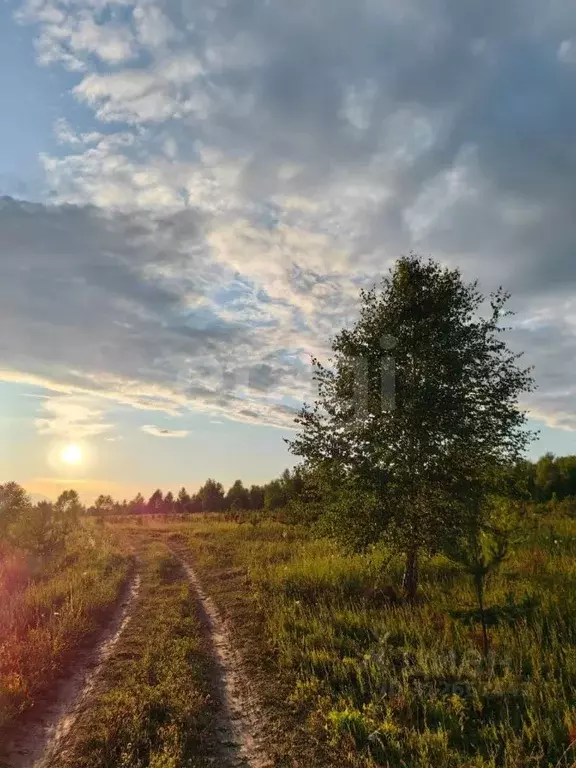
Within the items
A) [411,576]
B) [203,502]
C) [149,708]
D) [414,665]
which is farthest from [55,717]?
[203,502]

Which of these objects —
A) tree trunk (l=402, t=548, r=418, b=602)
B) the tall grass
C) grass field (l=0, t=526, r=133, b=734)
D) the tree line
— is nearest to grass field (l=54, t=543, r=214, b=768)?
grass field (l=0, t=526, r=133, b=734)

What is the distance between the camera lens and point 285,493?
17141 millimetres

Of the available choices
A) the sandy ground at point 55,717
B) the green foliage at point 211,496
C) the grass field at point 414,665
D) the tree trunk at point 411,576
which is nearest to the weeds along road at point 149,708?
the sandy ground at point 55,717

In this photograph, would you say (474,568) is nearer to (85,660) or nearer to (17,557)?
(85,660)

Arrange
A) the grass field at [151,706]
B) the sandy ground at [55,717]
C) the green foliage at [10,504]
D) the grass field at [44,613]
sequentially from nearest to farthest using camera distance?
1. the grass field at [151,706]
2. the sandy ground at [55,717]
3. the grass field at [44,613]
4. the green foliage at [10,504]

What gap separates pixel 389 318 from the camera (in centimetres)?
1609

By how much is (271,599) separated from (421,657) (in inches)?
269

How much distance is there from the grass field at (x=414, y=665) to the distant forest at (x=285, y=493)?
3.07 metres

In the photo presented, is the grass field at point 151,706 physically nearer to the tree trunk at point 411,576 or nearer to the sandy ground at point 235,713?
the sandy ground at point 235,713

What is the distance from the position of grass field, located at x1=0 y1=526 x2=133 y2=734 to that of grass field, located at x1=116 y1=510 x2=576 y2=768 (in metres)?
3.88

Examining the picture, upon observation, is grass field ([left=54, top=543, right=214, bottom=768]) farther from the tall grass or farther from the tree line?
the tree line

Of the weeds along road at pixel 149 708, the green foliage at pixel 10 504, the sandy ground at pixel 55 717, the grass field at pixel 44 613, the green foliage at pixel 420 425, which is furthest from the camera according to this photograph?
the green foliage at pixel 10 504

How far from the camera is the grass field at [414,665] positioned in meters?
6.64

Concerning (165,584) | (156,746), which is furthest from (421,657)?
(165,584)
